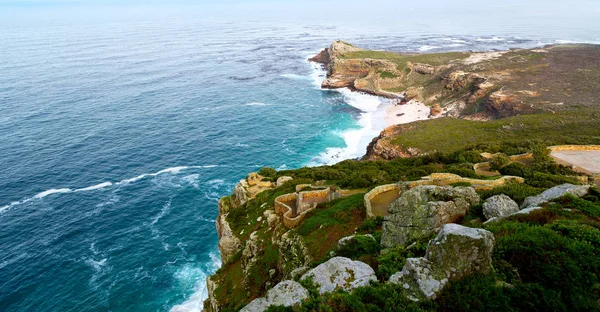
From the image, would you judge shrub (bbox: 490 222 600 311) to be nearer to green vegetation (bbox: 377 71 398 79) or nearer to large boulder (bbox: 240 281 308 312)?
large boulder (bbox: 240 281 308 312)

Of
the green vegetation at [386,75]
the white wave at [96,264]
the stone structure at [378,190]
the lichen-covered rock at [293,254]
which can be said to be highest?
the green vegetation at [386,75]

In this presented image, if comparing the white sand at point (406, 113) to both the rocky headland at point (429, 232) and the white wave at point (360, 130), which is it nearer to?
the white wave at point (360, 130)

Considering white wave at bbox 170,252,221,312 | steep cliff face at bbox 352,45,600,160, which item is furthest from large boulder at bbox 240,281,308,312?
steep cliff face at bbox 352,45,600,160

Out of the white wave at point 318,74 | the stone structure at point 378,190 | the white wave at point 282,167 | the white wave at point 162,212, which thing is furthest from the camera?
the white wave at point 318,74

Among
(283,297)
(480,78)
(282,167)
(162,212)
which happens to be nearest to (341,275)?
(283,297)

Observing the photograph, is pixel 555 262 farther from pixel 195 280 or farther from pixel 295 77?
pixel 295 77

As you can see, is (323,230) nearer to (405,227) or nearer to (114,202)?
(405,227)

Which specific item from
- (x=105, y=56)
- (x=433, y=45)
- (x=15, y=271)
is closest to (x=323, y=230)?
(x=15, y=271)

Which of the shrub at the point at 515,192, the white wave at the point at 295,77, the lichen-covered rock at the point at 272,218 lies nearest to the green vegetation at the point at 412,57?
the white wave at the point at 295,77
